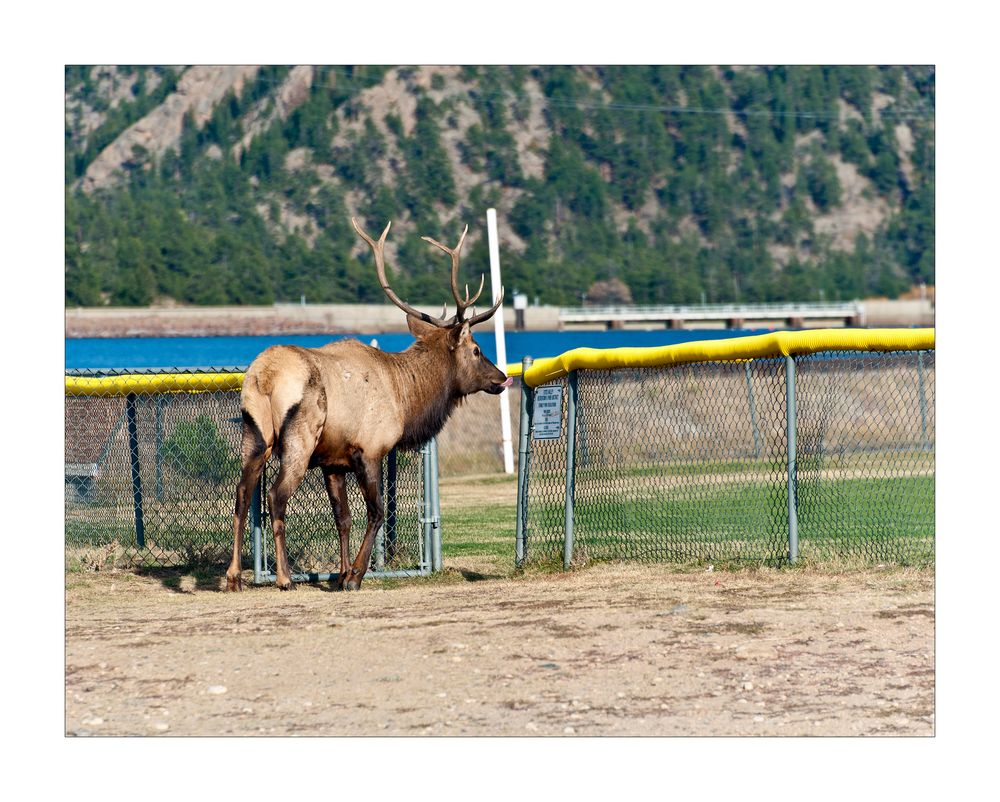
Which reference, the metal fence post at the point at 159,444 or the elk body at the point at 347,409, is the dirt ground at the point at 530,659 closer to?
the elk body at the point at 347,409

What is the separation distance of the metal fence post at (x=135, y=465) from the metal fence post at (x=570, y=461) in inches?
163

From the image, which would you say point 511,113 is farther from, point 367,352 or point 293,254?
point 367,352

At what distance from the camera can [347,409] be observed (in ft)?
41.3

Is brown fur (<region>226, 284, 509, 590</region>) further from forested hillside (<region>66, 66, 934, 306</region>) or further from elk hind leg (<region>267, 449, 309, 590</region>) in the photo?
forested hillside (<region>66, 66, 934, 306</region>)

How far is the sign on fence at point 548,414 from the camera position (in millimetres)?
13845

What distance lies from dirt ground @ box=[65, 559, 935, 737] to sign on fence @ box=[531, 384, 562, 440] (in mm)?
1908

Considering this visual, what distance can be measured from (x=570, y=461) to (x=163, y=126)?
141 m

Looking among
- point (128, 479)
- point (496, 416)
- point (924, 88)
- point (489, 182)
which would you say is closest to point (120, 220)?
point (489, 182)

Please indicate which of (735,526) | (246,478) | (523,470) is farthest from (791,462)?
(246,478)

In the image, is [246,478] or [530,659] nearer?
[530,659]

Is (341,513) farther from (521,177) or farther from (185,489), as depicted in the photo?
(521,177)

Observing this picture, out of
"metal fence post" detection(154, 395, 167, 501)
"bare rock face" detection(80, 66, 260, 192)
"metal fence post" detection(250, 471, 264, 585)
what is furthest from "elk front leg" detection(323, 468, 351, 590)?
"bare rock face" detection(80, 66, 260, 192)

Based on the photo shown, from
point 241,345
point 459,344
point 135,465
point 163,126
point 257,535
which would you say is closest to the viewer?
point 257,535

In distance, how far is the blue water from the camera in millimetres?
75688
